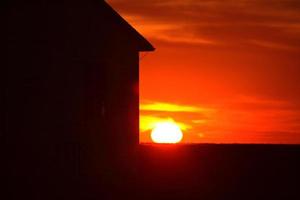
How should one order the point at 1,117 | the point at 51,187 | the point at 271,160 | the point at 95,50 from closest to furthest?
1. the point at 1,117
2. the point at 51,187
3. the point at 95,50
4. the point at 271,160

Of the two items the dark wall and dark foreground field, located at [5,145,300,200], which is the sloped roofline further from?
dark foreground field, located at [5,145,300,200]

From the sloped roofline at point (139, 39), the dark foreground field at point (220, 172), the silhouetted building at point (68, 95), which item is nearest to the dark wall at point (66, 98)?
the silhouetted building at point (68, 95)

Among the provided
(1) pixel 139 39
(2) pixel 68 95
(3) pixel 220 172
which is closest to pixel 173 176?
(3) pixel 220 172

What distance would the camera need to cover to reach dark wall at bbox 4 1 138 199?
24984 millimetres

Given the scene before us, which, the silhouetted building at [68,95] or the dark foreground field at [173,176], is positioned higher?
the silhouetted building at [68,95]

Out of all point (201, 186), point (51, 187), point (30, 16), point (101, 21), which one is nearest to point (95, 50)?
point (101, 21)

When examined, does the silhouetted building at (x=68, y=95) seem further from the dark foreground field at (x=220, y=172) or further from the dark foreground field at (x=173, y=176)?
the dark foreground field at (x=220, y=172)

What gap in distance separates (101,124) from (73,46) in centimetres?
324

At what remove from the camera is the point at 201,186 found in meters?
35.2

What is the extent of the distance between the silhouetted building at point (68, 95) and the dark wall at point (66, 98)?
0.03 meters

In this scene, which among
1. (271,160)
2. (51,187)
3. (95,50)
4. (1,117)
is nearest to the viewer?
(1,117)

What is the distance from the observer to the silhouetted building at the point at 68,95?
82.1ft

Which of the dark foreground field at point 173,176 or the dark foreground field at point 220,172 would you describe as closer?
the dark foreground field at point 173,176

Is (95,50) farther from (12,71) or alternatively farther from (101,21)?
(12,71)
